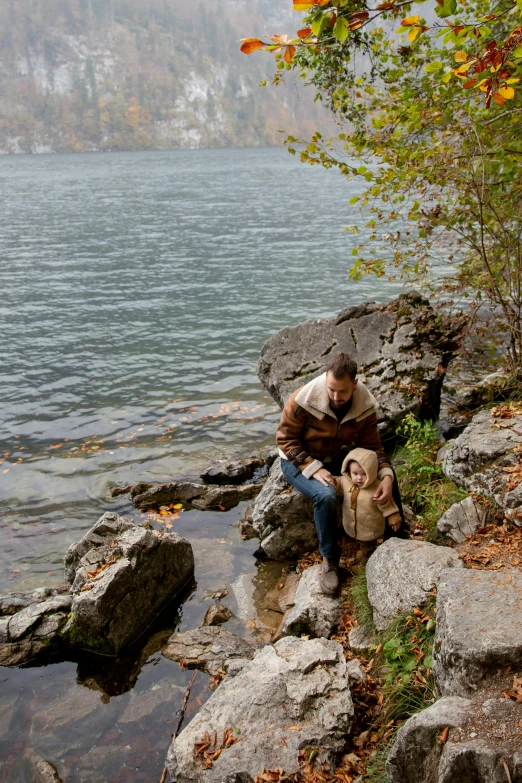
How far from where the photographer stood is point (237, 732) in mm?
4516

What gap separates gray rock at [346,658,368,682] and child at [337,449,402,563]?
1.53m

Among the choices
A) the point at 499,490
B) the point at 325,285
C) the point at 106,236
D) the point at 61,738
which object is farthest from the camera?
the point at 106,236

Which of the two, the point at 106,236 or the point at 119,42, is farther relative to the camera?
the point at 119,42

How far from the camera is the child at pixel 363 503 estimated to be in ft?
20.9

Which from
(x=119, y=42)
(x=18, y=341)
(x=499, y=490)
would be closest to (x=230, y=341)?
(x=18, y=341)

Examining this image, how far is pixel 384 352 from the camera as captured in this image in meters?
9.44

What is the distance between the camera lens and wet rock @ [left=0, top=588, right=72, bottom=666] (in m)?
6.39

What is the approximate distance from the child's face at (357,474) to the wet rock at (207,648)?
6.67 ft

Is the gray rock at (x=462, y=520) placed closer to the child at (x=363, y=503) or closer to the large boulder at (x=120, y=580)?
the child at (x=363, y=503)

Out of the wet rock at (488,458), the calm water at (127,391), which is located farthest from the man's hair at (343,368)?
the calm water at (127,391)

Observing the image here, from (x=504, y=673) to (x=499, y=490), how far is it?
7.56 ft

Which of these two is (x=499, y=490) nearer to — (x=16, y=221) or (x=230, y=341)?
(x=230, y=341)

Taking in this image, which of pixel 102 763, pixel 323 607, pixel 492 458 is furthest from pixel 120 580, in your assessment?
pixel 492 458

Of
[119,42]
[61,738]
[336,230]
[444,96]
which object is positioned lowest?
[61,738]
